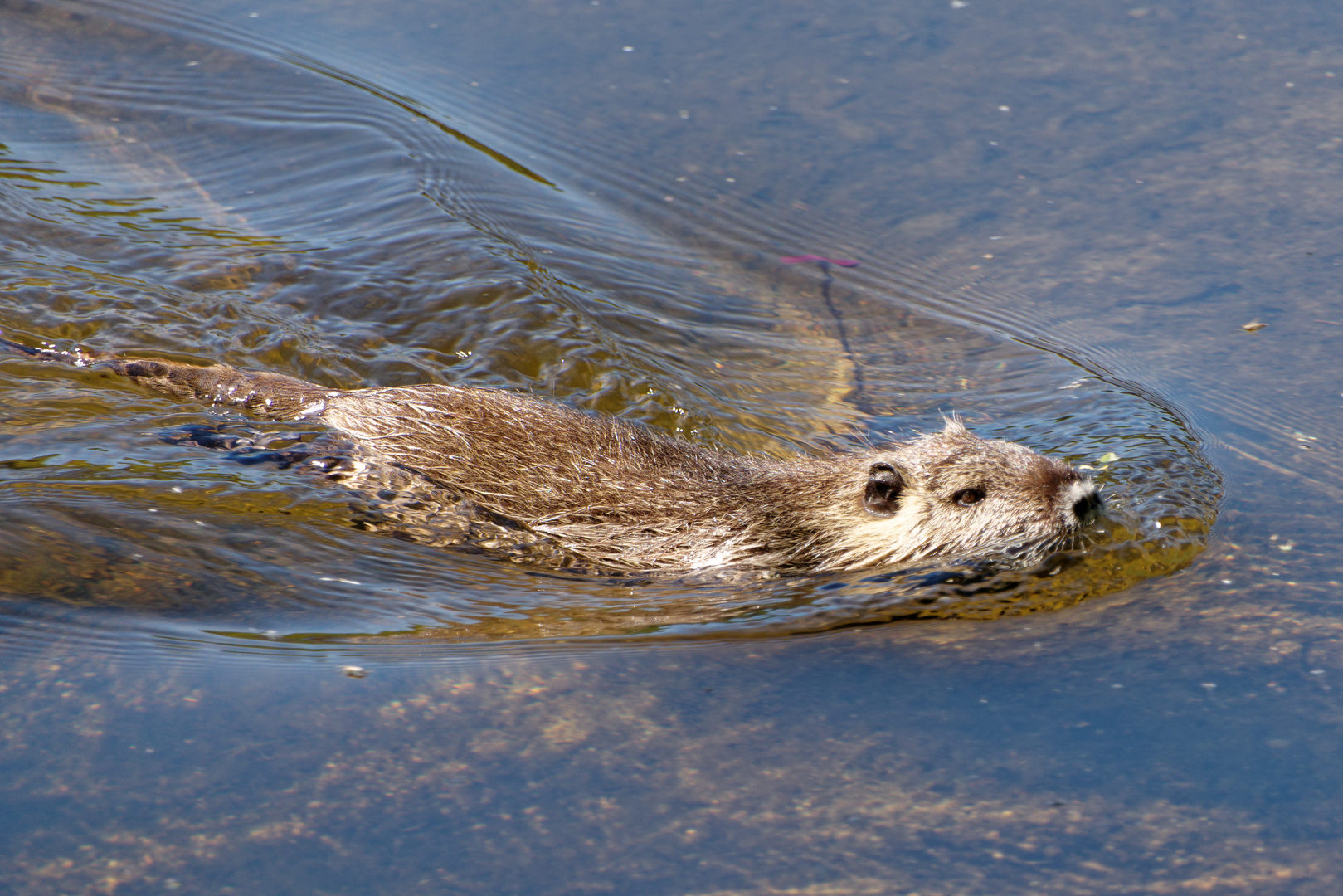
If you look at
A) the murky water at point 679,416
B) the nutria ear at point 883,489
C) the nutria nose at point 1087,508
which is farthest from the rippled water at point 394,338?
the nutria ear at point 883,489

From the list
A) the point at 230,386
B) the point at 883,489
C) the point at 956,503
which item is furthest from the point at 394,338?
the point at 956,503

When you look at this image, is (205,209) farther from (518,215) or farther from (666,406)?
(666,406)

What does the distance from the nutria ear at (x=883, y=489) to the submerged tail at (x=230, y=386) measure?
2486mm

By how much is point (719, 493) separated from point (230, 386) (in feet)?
7.83

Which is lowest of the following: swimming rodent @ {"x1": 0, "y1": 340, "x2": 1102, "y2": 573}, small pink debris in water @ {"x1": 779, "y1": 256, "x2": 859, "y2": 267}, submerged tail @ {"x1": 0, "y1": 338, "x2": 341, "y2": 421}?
submerged tail @ {"x1": 0, "y1": 338, "x2": 341, "y2": 421}

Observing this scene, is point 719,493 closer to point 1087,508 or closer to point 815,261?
point 1087,508

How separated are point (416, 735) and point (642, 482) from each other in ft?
5.91

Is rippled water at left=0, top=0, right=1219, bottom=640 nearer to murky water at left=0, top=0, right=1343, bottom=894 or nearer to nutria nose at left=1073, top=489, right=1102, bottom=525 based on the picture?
murky water at left=0, top=0, right=1343, bottom=894

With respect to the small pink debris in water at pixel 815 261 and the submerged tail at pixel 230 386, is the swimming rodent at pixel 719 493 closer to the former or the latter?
the submerged tail at pixel 230 386

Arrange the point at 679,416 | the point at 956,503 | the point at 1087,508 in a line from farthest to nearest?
the point at 679,416 → the point at 956,503 → the point at 1087,508

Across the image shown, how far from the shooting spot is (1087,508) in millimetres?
5082

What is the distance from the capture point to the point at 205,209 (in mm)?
7848

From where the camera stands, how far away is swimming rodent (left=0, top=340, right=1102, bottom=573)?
5.24 m

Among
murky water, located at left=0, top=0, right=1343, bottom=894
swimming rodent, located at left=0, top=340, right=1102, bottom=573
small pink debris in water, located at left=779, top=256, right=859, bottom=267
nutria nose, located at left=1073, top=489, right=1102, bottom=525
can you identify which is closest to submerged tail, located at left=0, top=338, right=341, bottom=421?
murky water, located at left=0, top=0, right=1343, bottom=894
